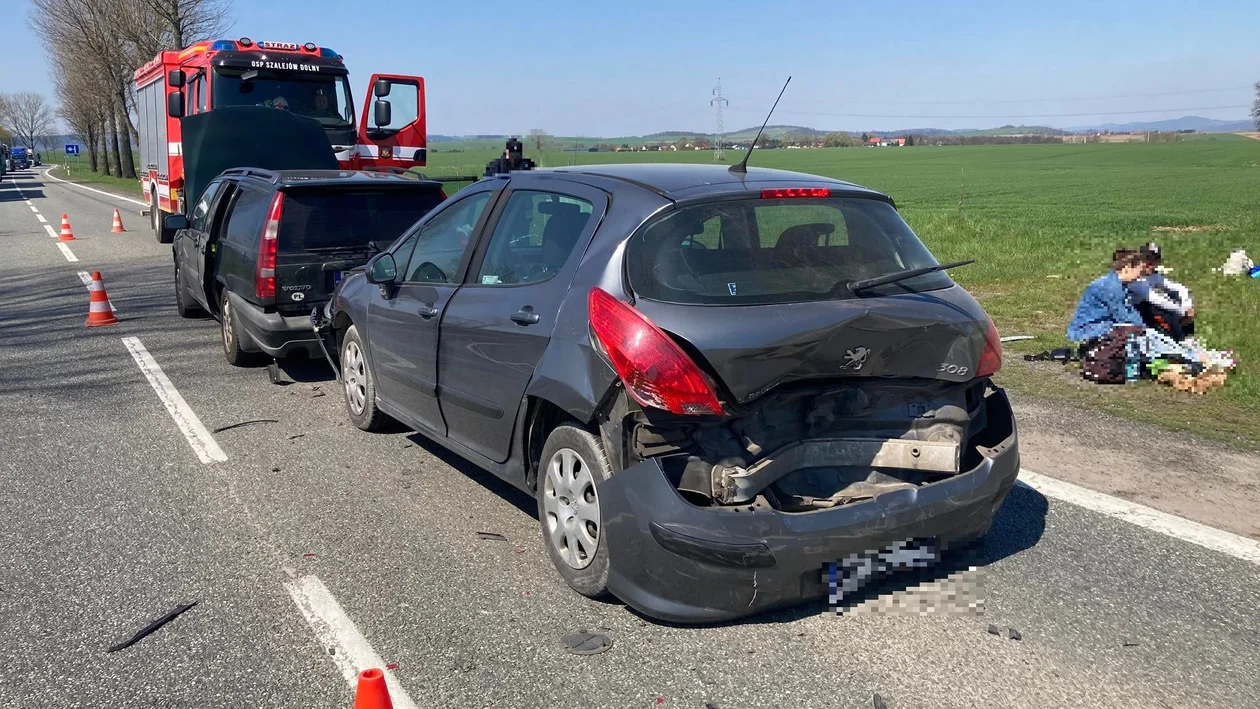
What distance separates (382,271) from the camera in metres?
5.52

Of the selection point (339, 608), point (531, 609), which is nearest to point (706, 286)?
point (531, 609)

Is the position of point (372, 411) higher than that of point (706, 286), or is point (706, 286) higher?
point (706, 286)

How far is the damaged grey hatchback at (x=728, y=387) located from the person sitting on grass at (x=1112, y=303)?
3.80m

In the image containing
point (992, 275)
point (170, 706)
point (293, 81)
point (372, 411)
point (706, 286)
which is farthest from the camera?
point (293, 81)

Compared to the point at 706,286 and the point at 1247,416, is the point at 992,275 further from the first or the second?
the point at 706,286

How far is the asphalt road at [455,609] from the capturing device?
10.8 feet

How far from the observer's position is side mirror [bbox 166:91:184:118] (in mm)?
15961

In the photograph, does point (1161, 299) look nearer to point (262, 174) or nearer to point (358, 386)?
point (358, 386)

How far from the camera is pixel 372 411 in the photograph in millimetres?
6176

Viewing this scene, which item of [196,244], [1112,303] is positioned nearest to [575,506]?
[1112,303]

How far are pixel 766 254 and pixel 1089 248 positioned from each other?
38.8 feet

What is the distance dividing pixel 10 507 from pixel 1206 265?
458 inches

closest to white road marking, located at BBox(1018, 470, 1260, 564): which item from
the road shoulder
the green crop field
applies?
the road shoulder

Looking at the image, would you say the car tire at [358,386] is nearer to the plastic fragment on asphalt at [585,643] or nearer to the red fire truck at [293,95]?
the plastic fragment on asphalt at [585,643]
